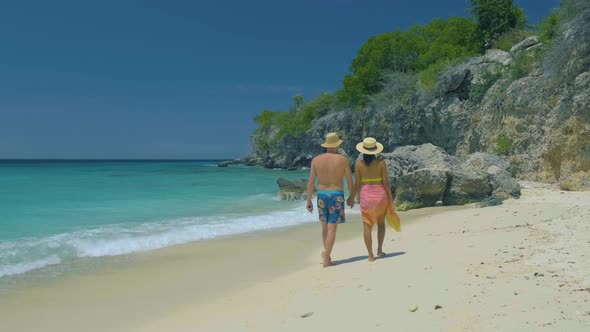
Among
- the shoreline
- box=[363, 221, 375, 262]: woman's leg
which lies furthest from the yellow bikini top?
the shoreline

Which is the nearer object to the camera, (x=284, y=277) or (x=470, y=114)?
(x=284, y=277)

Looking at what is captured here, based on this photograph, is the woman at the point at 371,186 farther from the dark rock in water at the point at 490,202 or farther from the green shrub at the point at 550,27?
the green shrub at the point at 550,27

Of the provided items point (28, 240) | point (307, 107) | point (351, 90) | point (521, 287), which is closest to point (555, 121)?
point (521, 287)

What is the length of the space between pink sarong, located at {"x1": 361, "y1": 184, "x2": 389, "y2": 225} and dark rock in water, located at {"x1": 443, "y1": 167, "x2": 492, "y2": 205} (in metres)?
5.75

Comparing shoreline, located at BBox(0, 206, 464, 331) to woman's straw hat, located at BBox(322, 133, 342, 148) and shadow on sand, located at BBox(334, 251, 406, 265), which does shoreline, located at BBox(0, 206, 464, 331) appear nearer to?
shadow on sand, located at BBox(334, 251, 406, 265)

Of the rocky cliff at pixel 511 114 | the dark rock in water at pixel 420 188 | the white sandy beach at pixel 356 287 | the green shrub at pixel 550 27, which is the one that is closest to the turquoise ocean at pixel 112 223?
the white sandy beach at pixel 356 287

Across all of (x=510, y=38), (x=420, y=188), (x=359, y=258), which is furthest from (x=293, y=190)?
(x=510, y=38)

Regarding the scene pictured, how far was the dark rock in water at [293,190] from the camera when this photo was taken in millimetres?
→ 15250

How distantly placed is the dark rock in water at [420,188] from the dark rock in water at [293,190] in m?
5.21

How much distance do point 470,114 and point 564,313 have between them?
20.3 meters

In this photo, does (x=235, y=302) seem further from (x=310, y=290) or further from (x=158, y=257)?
(x=158, y=257)

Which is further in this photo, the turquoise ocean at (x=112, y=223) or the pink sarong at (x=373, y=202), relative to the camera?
the turquoise ocean at (x=112, y=223)

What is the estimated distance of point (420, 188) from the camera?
33.6 feet

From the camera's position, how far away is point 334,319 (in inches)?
126
